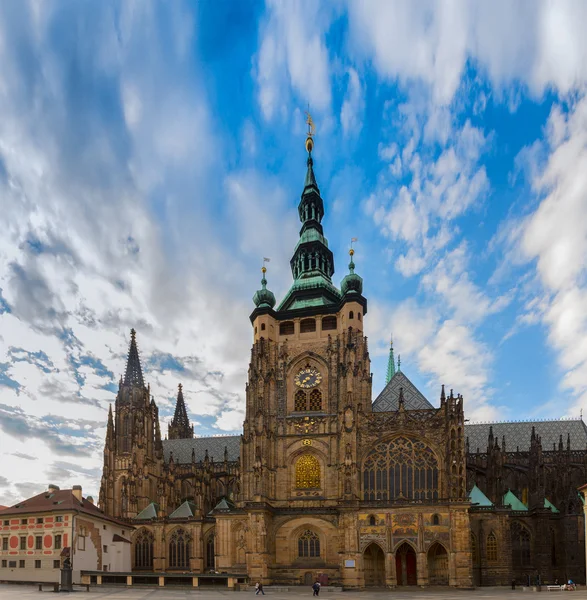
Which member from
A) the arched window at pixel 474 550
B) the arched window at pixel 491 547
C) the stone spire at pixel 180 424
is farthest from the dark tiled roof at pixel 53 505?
the stone spire at pixel 180 424

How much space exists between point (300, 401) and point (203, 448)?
3989 cm

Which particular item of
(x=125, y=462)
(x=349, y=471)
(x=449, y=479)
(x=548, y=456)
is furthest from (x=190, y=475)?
(x=548, y=456)

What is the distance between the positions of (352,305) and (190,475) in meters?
41.3

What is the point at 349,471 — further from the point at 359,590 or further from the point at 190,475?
the point at 190,475

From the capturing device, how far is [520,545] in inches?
2653

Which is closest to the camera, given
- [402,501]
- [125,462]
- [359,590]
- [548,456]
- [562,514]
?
[359,590]

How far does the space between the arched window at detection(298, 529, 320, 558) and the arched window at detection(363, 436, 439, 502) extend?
24.0 ft

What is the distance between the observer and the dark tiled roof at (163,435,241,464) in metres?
101

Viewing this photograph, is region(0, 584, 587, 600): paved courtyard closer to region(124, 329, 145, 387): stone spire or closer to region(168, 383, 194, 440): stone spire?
region(124, 329, 145, 387): stone spire

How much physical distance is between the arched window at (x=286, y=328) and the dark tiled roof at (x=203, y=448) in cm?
3375

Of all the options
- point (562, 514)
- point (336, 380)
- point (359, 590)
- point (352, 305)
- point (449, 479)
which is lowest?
point (359, 590)

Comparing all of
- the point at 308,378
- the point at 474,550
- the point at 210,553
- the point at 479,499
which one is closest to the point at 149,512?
the point at 210,553

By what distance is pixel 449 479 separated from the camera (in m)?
60.0

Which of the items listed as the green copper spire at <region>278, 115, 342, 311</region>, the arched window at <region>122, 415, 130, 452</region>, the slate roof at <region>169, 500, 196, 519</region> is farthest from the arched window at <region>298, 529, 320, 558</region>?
the arched window at <region>122, 415, 130, 452</region>
